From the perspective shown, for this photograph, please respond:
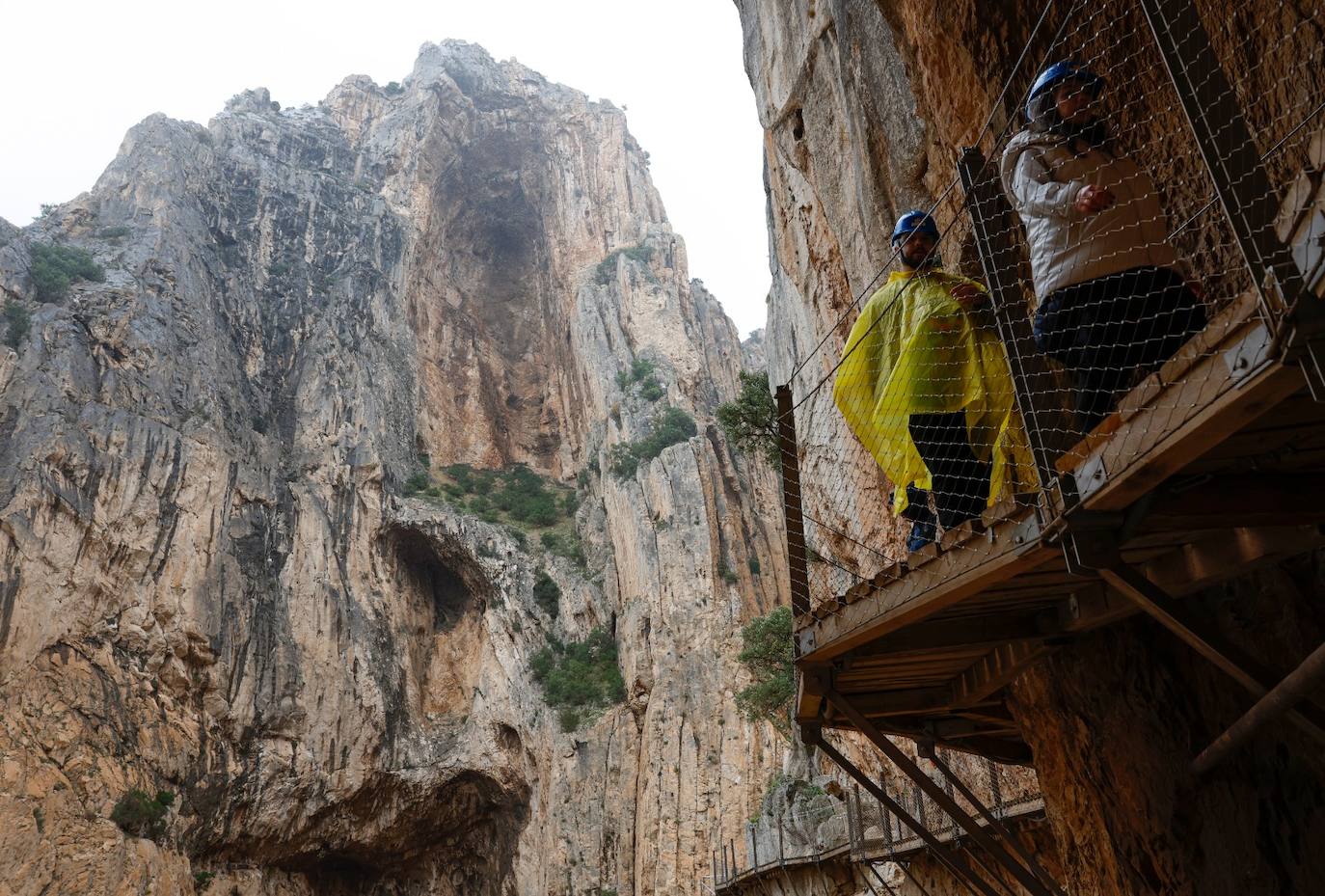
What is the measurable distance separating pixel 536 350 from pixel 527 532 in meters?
11.9

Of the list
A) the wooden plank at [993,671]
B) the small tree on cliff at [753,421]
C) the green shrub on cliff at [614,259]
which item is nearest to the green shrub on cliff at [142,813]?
the small tree on cliff at [753,421]

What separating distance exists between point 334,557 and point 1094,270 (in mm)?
27724

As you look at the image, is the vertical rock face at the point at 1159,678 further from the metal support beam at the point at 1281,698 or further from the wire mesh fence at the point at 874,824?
the wire mesh fence at the point at 874,824

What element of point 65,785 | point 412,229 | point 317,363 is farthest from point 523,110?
point 65,785

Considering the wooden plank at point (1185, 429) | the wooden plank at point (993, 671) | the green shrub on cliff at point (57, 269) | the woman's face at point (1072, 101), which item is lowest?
the wooden plank at point (993, 671)

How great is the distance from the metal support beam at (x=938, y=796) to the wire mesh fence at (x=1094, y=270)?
2.43ft

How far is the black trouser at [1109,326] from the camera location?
2934 millimetres

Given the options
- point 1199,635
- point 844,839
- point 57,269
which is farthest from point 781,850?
point 57,269

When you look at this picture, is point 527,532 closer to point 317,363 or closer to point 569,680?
point 569,680

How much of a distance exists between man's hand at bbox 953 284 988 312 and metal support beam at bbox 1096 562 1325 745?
174cm

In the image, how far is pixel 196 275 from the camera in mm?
31078

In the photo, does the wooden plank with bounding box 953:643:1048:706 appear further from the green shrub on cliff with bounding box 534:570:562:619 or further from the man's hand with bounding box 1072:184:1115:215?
the green shrub on cliff with bounding box 534:570:562:619

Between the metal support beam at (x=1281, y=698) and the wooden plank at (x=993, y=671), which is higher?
the wooden plank at (x=993, y=671)

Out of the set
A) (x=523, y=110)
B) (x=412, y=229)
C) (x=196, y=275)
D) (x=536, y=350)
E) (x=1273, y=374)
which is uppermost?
(x=523, y=110)
